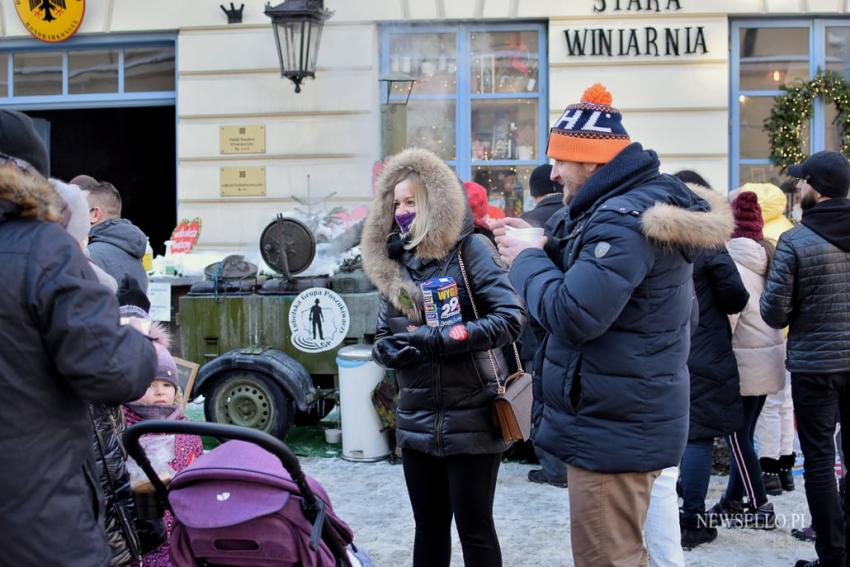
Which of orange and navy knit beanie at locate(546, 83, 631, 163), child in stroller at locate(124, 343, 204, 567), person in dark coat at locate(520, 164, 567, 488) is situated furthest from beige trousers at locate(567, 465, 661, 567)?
person in dark coat at locate(520, 164, 567, 488)

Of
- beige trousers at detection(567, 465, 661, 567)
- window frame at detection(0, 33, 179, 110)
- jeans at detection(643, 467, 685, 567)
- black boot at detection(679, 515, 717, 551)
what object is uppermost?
window frame at detection(0, 33, 179, 110)

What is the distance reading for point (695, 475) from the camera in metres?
5.23

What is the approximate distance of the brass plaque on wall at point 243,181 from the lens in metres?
11.2

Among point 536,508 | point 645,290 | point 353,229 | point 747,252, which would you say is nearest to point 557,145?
A: point 645,290

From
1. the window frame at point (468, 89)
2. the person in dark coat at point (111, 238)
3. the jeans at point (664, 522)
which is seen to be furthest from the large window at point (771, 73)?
the jeans at point (664, 522)

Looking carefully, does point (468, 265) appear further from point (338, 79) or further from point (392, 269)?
point (338, 79)

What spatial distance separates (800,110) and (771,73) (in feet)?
1.82

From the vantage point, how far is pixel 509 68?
36.0 ft

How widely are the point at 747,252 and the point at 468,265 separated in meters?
2.41

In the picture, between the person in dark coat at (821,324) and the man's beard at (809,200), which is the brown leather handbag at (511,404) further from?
the man's beard at (809,200)

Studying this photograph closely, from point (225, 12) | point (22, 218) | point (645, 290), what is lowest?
point (645, 290)

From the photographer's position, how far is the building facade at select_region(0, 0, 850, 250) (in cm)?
1058

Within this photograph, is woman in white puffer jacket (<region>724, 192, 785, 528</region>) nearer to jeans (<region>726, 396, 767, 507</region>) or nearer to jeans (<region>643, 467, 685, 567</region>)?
jeans (<region>726, 396, 767, 507</region>)

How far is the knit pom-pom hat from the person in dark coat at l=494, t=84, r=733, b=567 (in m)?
2.47
